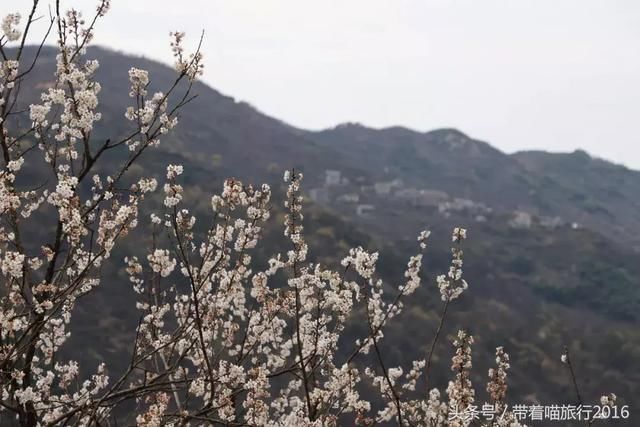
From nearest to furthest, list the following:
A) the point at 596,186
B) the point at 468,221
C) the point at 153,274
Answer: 1. the point at 153,274
2. the point at 468,221
3. the point at 596,186

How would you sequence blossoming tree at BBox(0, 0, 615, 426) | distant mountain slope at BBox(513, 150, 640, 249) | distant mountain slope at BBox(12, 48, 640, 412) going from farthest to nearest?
distant mountain slope at BBox(513, 150, 640, 249), distant mountain slope at BBox(12, 48, 640, 412), blossoming tree at BBox(0, 0, 615, 426)

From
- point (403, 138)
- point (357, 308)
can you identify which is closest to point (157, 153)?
point (357, 308)

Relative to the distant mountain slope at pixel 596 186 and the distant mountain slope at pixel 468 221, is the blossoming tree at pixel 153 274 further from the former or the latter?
the distant mountain slope at pixel 596 186

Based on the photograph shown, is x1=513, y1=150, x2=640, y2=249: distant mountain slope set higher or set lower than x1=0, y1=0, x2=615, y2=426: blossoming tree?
higher

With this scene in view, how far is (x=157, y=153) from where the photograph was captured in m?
65.4

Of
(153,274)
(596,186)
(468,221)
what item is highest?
(596,186)

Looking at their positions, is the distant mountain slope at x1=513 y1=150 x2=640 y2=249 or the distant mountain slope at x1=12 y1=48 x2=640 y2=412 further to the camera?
the distant mountain slope at x1=513 y1=150 x2=640 y2=249

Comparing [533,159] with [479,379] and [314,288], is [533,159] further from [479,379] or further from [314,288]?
[314,288]

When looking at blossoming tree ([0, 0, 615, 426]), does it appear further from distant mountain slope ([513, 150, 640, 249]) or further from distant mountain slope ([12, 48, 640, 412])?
distant mountain slope ([513, 150, 640, 249])

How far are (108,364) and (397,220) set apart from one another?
67.4 m

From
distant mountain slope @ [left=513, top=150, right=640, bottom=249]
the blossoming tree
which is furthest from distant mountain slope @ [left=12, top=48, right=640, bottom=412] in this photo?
the blossoming tree

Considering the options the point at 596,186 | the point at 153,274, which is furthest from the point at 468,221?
the point at 153,274

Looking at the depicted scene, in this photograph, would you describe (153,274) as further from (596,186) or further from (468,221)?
(596,186)

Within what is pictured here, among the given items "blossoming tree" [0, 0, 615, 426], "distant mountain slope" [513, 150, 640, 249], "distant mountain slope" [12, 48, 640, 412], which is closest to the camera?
"blossoming tree" [0, 0, 615, 426]
